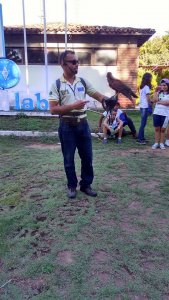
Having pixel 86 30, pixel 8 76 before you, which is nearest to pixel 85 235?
pixel 8 76

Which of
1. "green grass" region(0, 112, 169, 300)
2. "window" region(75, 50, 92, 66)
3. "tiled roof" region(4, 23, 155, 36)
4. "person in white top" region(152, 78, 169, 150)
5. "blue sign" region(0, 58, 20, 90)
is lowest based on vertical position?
"green grass" region(0, 112, 169, 300)

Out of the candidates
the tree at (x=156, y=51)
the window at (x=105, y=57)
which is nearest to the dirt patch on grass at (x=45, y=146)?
the window at (x=105, y=57)

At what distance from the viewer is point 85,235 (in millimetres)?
2818

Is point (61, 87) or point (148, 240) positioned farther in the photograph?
point (61, 87)

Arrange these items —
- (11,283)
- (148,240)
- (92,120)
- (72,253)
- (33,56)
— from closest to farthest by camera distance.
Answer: (11,283), (72,253), (148,240), (92,120), (33,56)

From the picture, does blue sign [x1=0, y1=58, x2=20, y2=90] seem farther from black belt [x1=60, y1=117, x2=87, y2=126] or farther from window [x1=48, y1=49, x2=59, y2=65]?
black belt [x1=60, y1=117, x2=87, y2=126]

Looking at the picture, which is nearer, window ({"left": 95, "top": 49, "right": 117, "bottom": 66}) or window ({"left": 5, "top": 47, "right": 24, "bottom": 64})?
window ({"left": 95, "top": 49, "right": 117, "bottom": 66})

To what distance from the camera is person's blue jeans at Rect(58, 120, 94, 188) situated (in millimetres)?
3367

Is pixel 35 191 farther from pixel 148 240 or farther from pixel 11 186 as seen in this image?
pixel 148 240

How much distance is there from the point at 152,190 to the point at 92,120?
551 centimetres

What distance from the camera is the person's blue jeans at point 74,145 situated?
3.37 m

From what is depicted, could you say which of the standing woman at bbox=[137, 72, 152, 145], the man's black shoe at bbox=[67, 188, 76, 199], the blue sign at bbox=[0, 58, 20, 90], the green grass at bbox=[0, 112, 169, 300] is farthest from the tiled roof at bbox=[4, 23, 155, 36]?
the man's black shoe at bbox=[67, 188, 76, 199]

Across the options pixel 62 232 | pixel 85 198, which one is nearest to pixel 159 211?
pixel 85 198

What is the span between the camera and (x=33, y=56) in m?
12.8
